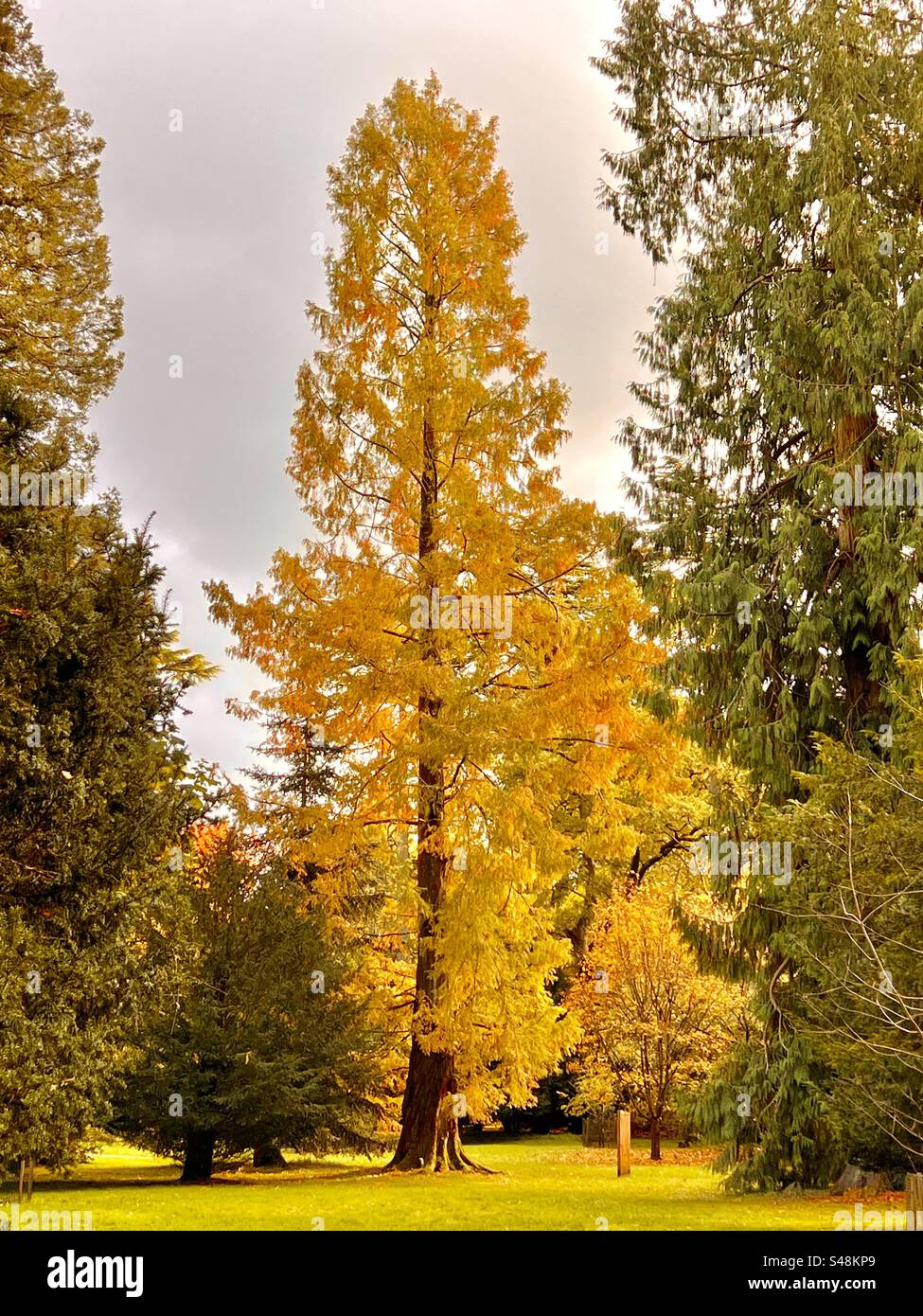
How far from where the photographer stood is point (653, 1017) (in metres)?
17.3

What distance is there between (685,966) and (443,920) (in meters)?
Result: 7.32

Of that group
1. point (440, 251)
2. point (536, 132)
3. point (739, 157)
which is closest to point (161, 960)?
point (440, 251)

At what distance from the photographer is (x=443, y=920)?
11.9m

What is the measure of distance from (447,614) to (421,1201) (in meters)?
6.17

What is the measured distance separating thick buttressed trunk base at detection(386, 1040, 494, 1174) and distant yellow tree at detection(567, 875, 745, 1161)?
5.08 meters

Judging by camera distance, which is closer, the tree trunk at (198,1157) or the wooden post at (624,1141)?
the tree trunk at (198,1157)

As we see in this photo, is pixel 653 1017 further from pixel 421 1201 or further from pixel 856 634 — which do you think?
pixel 856 634

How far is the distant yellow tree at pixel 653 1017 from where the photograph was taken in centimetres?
1733

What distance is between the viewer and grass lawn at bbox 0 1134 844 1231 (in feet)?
28.7

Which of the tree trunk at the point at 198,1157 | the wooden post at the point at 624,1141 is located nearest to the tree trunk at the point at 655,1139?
the wooden post at the point at 624,1141

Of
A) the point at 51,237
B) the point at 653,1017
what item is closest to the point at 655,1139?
the point at 653,1017

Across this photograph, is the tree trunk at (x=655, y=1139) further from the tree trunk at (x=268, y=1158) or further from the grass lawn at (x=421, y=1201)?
the tree trunk at (x=268, y=1158)

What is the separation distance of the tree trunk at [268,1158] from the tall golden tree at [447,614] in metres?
1.98

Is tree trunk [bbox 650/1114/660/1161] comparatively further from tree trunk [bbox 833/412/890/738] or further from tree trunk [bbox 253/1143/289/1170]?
tree trunk [bbox 833/412/890/738]
